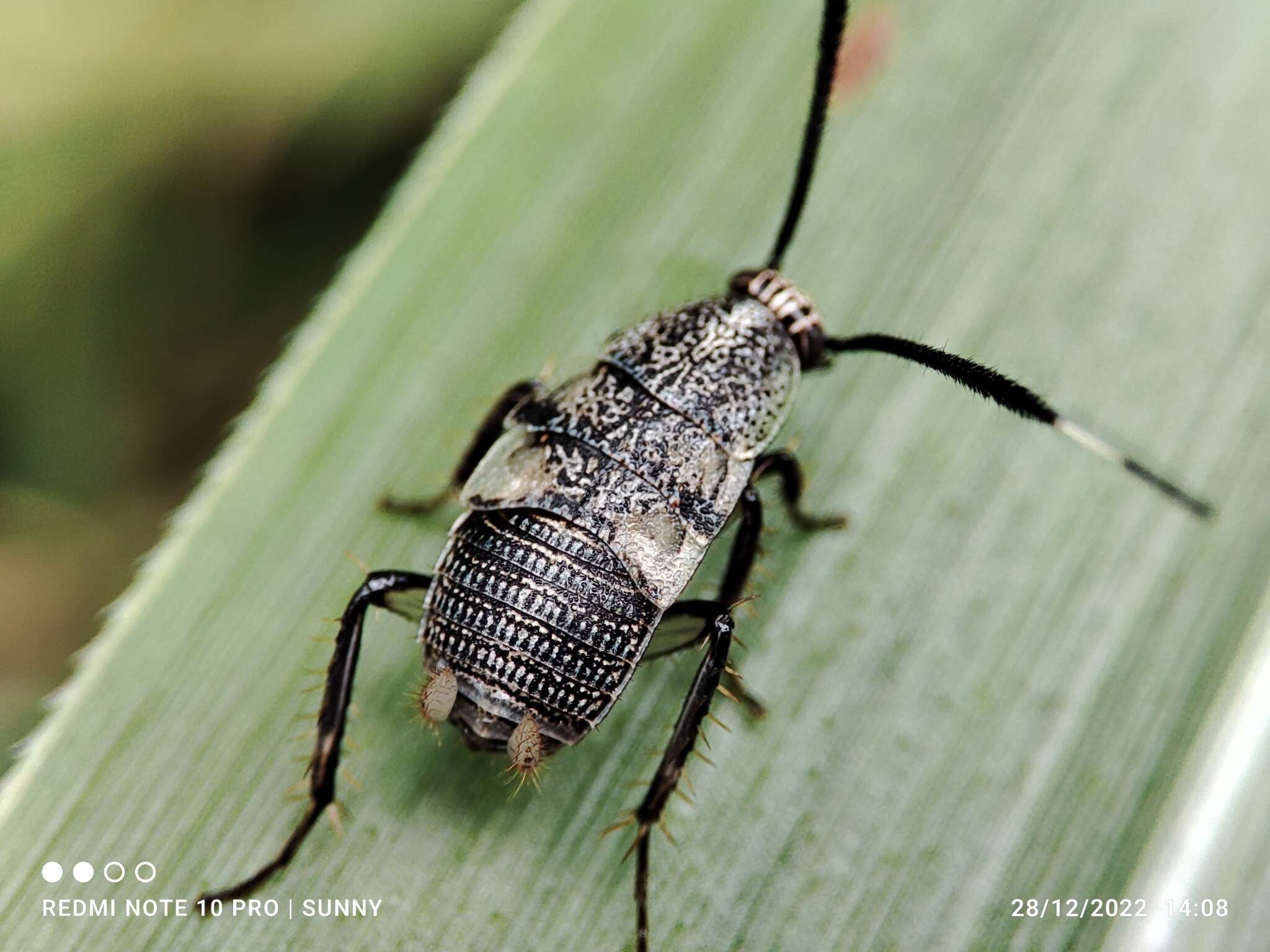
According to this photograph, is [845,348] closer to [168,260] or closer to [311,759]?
[311,759]

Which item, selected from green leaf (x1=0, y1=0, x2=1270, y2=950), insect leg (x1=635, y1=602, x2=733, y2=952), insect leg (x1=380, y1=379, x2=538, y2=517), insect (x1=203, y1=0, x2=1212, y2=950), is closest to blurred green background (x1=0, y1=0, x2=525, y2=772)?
green leaf (x1=0, y1=0, x2=1270, y2=950)

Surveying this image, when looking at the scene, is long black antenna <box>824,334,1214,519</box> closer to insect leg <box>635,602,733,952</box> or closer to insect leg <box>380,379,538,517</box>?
insect leg <box>635,602,733,952</box>

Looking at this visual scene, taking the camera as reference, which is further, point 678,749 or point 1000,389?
point 678,749

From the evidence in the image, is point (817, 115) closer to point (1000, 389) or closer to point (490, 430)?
point (1000, 389)

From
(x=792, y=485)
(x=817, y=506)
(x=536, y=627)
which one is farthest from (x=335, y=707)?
(x=817, y=506)

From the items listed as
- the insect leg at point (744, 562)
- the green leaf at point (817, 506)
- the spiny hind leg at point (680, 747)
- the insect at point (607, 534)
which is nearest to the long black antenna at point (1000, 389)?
the insect at point (607, 534)

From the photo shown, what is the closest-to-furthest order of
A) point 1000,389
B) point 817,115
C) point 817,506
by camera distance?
point 1000,389
point 817,115
point 817,506

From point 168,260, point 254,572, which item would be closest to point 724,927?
point 254,572

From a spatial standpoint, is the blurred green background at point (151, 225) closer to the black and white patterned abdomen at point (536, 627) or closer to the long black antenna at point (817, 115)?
the long black antenna at point (817, 115)

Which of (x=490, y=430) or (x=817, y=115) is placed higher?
(x=817, y=115)
